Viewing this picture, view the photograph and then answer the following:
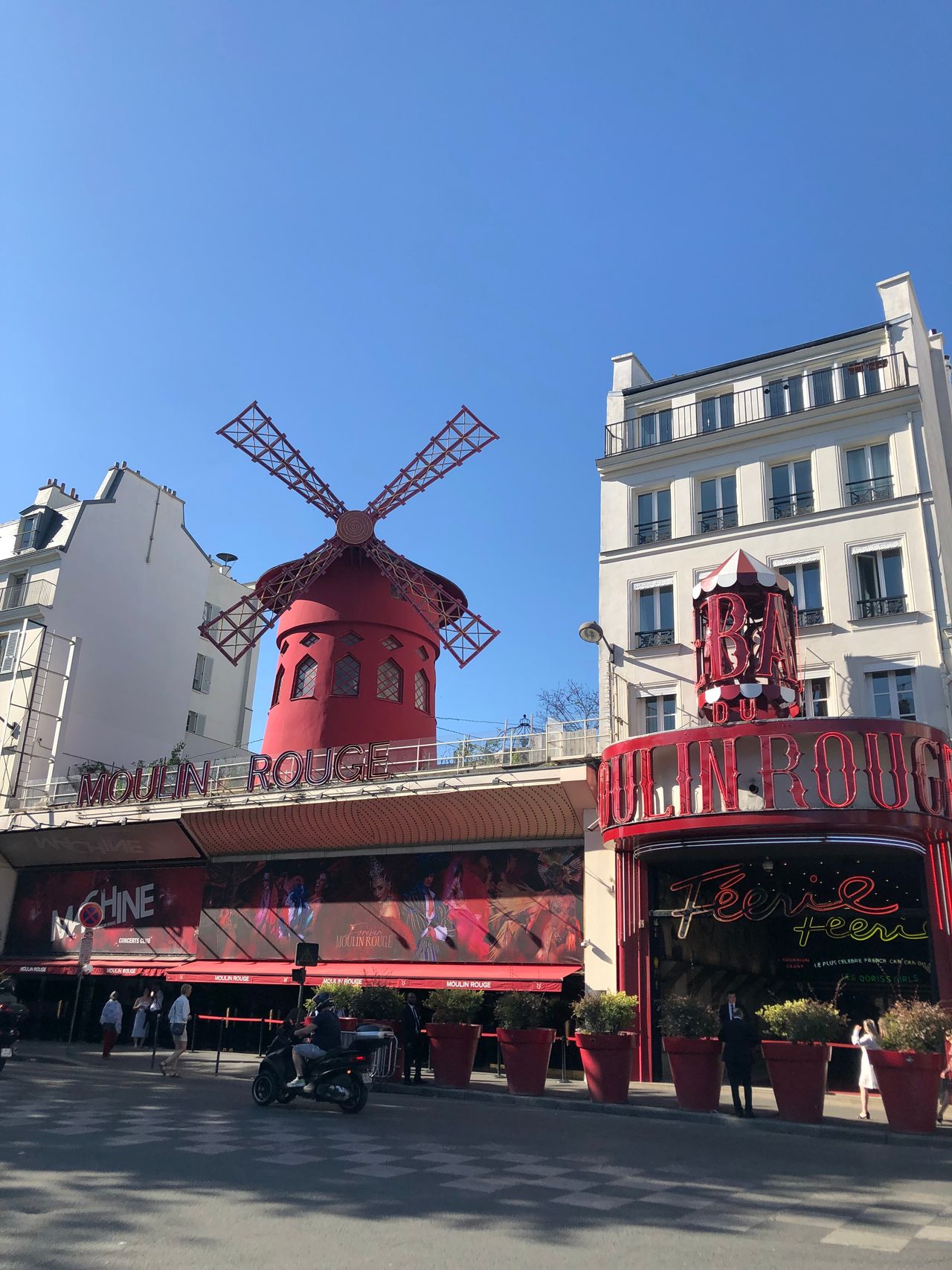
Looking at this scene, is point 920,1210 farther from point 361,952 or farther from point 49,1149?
point 361,952

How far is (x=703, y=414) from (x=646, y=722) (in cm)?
567

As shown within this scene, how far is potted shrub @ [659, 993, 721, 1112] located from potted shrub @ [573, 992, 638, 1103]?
0.66 meters

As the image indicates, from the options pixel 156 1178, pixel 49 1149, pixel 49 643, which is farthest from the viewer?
→ pixel 49 643

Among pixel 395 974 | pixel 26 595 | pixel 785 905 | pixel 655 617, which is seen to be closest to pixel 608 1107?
pixel 785 905

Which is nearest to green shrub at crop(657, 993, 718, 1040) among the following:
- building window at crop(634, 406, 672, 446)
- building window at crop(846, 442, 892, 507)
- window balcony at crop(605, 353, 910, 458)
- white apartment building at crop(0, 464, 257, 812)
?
building window at crop(846, 442, 892, 507)

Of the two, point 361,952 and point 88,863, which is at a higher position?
point 88,863

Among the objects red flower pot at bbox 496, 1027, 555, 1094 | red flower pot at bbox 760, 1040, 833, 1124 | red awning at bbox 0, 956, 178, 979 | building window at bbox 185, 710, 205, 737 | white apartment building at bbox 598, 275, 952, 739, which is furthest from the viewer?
building window at bbox 185, 710, 205, 737

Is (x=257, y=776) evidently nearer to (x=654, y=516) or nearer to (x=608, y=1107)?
(x=654, y=516)

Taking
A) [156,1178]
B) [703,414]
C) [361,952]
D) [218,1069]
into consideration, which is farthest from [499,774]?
[156,1178]

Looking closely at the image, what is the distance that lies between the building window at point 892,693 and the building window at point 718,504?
3.52 meters

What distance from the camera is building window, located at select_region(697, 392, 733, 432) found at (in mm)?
17688

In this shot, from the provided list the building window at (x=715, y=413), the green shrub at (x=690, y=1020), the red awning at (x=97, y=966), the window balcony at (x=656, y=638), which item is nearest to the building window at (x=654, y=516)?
Answer: the building window at (x=715, y=413)

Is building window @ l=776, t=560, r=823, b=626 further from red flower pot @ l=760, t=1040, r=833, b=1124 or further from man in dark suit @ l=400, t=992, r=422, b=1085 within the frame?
man in dark suit @ l=400, t=992, r=422, b=1085

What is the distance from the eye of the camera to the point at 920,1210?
19.6 ft
